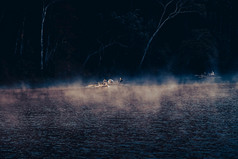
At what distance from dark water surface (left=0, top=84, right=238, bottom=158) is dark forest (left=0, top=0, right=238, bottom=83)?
2750 centimetres

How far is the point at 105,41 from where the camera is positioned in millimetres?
67062

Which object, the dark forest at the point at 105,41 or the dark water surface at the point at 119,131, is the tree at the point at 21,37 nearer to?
the dark forest at the point at 105,41

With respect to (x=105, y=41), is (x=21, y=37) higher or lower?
lower

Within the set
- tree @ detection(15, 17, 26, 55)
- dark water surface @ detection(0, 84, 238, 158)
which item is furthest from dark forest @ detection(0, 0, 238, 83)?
dark water surface @ detection(0, 84, 238, 158)

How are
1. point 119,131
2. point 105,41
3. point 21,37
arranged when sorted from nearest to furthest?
point 119,131 → point 21,37 → point 105,41

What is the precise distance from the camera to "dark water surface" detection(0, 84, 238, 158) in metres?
14.9

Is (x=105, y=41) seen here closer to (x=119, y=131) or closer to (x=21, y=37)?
(x=21, y=37)

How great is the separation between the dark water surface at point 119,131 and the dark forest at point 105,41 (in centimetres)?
2750

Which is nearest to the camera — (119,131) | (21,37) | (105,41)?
(119,131)

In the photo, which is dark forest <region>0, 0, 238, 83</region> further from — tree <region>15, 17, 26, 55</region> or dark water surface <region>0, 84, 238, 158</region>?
dark water surface <region>0, 84, 238, 158</region>

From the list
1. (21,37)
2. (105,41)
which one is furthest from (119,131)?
(105,41)

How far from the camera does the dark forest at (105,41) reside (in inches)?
2282

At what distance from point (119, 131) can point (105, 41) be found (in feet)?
160

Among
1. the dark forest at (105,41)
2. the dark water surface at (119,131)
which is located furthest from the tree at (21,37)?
the dark water surface at (119,131)
